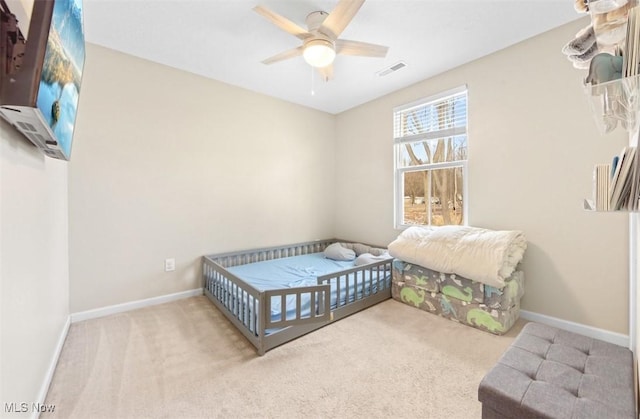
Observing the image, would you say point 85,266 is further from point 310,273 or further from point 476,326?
point 476,326

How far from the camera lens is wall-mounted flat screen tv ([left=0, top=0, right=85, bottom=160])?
844 mm

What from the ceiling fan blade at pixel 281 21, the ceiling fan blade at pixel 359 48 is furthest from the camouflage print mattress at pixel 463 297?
the ceiling fan blade at pixel 281 21

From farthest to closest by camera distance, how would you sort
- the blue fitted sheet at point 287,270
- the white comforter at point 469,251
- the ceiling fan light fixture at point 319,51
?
1. the blue fitted sheet at point 287,270
2. the white comforter at point 469,251
3. the ceiling fan light fixture at point 319,51

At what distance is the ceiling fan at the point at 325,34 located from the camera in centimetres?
164

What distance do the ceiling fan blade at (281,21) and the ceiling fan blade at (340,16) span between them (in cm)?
16

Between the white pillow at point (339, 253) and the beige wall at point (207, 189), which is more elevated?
the beige wall at point (207, 189)

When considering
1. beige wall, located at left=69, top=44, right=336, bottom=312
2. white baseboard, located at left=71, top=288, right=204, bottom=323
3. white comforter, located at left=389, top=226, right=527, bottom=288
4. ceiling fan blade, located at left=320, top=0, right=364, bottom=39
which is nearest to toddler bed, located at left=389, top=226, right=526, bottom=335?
white comforter, located at left=389, top=226, right=527, bottom=288

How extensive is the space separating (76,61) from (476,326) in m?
3.29

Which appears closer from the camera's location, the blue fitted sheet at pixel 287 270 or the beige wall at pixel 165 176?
the beige wall at pixel 165 176

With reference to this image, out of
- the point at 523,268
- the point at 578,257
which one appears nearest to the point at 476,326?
the point at 523,268

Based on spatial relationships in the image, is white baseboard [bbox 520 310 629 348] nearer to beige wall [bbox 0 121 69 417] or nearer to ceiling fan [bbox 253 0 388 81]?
ceiling fan [bbox 253 0 388 81]

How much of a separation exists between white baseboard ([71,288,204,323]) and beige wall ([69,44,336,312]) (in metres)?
0.05

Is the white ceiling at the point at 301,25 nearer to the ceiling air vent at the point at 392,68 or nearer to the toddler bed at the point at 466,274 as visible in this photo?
the ceiling air vent at the point at 392,68

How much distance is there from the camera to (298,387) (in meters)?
1.58
